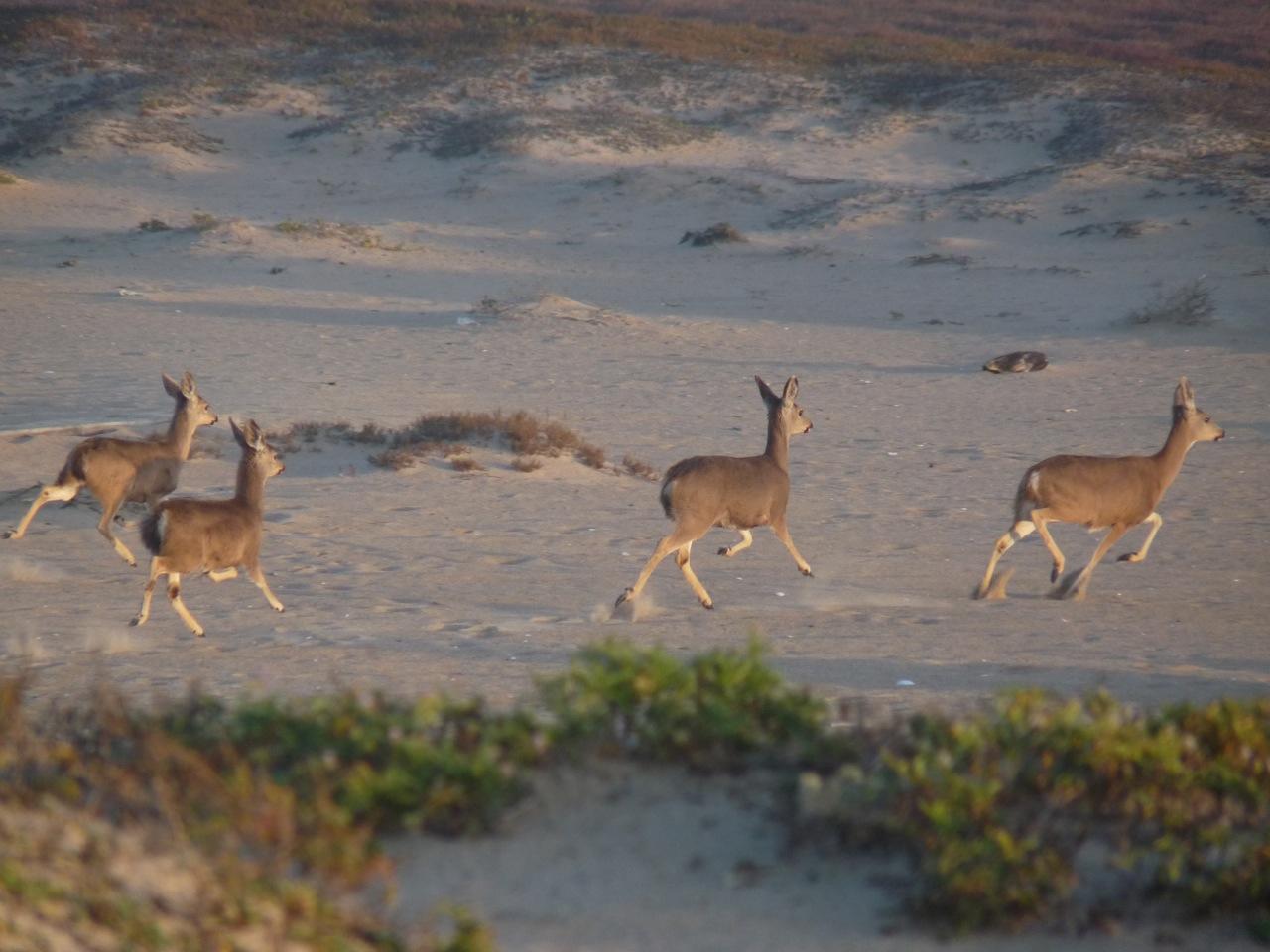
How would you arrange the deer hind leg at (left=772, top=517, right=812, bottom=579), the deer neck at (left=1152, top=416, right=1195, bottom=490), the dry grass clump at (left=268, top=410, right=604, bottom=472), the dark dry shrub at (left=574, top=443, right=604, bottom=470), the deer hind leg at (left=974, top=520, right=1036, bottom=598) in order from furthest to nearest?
the dark dry shrub at (left=574, top=443, right=604, bottom=470) < the dry grass clump at (left=268, top=410, right=604, bottom=472) < the deer neck at (left=1152, top=416, right=1195, bottom=490) < the deer hind leg at (left=772, top=517, right=812, bottom=579) < the deer hind leg at (left=974, top=520, right=1036, bottom=598)

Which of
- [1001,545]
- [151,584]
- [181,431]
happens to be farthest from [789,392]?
[181,431]

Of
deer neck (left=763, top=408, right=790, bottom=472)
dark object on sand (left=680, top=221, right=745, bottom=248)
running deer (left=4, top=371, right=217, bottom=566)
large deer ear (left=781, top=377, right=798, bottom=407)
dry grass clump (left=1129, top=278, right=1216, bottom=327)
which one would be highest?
dark object on sand (left=680, top=221, right=745, bottom=248)

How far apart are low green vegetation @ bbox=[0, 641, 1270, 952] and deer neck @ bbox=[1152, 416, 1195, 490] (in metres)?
8.00

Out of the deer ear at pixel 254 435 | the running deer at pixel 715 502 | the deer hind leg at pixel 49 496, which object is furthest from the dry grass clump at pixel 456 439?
the running deer at pixel 715 502

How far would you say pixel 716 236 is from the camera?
35.3 metres

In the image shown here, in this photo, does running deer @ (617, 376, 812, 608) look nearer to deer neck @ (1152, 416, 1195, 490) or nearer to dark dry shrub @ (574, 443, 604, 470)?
deer neck @ (1152, 416, 1195, 490)

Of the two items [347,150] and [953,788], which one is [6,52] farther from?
[953,788]

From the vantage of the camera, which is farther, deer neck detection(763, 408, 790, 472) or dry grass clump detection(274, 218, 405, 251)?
dry grass clump detection(274, 218, 405, 251)

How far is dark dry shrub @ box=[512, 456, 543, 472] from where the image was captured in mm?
16344

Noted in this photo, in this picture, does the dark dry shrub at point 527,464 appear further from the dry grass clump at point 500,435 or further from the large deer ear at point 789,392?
the large deer ear at point 789,392

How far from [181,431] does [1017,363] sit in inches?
549

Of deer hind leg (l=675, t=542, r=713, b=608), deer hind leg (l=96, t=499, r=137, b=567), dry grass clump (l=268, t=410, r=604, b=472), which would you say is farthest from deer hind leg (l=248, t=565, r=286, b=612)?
dry grass clump (l=268, t=410, r=604, b=472)

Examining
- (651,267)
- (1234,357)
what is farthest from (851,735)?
(651,267)

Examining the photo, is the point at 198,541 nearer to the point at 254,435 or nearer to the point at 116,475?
the point at 254,435
